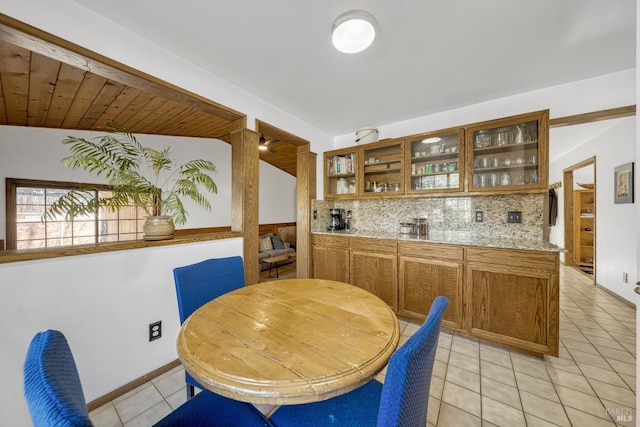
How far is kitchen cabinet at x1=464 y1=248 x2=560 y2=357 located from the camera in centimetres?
186

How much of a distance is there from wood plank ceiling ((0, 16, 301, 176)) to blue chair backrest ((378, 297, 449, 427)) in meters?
2.21

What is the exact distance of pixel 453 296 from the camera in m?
2.24

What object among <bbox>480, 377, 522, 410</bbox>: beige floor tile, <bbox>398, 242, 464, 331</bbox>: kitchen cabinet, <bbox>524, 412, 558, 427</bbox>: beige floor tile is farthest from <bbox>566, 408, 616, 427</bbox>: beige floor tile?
<bbox>398, 242, 464, 331</bbox>: kitchen cabinet

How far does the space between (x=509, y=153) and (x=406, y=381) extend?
269 centimetres

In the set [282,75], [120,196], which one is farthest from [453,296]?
[120,196]

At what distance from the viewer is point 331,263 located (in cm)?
309

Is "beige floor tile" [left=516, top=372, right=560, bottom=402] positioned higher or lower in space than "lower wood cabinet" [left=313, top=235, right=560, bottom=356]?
lower

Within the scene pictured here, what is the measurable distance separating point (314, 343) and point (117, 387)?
160 cm

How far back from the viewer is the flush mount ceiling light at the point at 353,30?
145 centimetres

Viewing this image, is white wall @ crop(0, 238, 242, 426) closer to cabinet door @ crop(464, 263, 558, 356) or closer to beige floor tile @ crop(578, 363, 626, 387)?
cabinet door @ crop(464, 263, 558, 356)

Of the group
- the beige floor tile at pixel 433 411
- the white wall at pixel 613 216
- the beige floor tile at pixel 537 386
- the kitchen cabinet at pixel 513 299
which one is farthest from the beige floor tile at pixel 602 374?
the white wall at pixel 613 216

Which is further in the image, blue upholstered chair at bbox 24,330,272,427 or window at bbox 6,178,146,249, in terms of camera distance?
window at bbox 6,178,146,249

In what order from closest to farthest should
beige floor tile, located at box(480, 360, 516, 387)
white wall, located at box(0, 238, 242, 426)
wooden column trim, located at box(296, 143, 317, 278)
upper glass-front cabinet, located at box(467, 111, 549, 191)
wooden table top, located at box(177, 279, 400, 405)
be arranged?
wooden table top, located at box(177, 279, 400, 405)
white wall, located at box(0, 238, 242, 426)
beige floor tile, located at box(480, 360, 516, 387)
upper glass-front cabinet, located at box(467, 111, 549, 191)
wooden column trim, located at box(296, 143, 317, 278)

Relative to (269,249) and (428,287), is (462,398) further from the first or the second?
(269,249)
